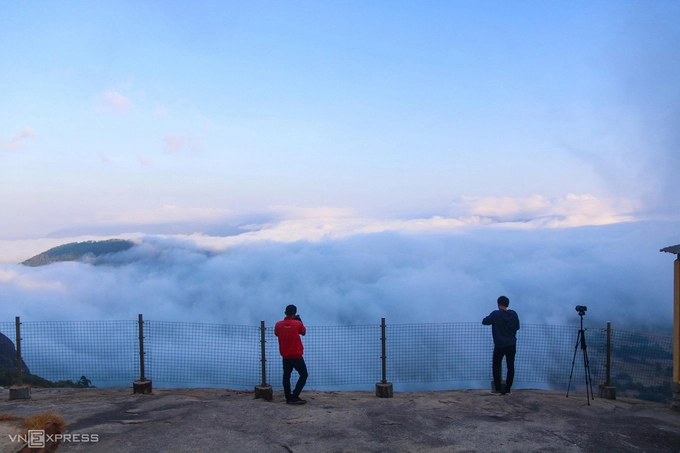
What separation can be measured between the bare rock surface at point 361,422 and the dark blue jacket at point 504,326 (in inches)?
42.0

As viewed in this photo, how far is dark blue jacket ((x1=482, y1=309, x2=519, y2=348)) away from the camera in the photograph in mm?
10266

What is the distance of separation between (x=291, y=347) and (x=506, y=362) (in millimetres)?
4302

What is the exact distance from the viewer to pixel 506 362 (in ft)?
34.6

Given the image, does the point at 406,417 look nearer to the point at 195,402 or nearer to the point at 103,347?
the point at 195,402

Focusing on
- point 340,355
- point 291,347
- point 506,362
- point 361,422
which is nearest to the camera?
point 361,422

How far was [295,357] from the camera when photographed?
961cm

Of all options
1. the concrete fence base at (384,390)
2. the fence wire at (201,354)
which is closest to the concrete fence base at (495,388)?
the concrete fence base at (384,390)

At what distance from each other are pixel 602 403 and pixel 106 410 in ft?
29.4

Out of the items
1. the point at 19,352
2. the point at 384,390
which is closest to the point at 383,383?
the point at 384,390

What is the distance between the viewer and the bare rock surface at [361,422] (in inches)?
289

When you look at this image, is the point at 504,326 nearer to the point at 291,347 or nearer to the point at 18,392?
the point at 291,347

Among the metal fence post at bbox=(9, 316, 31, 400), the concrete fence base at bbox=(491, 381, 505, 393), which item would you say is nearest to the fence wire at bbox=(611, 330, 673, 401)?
the concrete fence base at bbox=(491, 381, 505, 393)

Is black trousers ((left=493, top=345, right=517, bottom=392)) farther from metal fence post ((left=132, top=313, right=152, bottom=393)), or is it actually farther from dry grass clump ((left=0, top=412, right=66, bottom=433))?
dry grass clump ((left=0, top=412, right=66, bottom=433))

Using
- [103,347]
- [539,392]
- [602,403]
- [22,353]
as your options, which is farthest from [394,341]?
[22,353]
